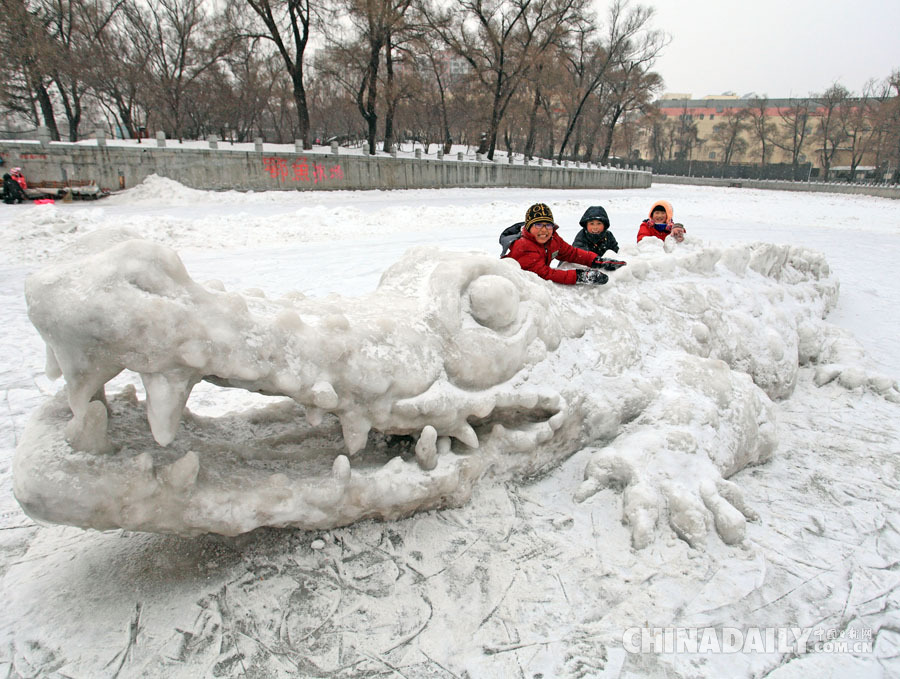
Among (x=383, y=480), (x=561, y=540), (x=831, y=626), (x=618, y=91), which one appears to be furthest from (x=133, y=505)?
(x=618, y=91)

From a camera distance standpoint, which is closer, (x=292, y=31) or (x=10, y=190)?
(x=10, y=190)

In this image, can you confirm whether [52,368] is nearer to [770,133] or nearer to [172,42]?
[172,42]

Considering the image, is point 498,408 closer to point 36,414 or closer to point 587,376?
point 587,376

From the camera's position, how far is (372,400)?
1.74m

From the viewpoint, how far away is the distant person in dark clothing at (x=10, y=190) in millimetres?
11844

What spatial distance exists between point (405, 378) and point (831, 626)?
1.59 metres

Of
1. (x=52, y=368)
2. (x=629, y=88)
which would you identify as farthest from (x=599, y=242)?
(x=629, y=88)

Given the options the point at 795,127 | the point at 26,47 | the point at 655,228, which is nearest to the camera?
the point at 655,228

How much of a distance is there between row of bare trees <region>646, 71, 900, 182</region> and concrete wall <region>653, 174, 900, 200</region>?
15.6ft

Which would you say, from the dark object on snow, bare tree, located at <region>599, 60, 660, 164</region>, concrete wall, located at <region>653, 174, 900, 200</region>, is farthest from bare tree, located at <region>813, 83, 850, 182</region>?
the dark object on snow

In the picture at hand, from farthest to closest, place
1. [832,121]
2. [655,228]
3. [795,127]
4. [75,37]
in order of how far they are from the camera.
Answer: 1. [795,127]
2. [832,121]
3. [75,37]
4. [655,228]

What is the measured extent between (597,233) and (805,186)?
122 feet

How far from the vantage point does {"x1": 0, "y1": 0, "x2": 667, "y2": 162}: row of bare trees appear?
70.1ft

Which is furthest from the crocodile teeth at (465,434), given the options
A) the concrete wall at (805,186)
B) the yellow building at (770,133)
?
the yellow building at (770,133)
